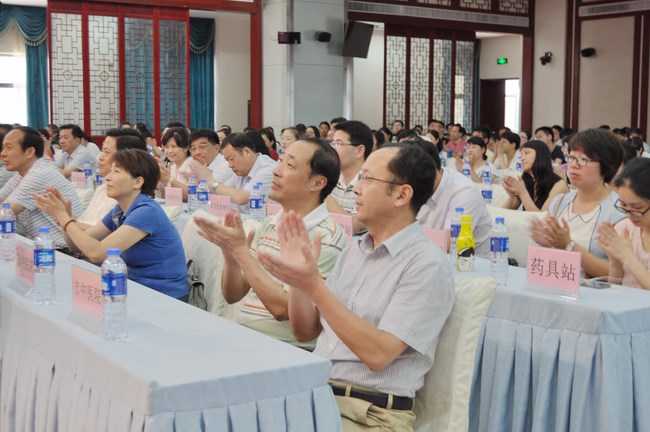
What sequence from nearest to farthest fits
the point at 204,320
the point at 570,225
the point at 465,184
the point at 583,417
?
the point at 204,320
the point at 583,417
the point at 570,225
the point at 465,184

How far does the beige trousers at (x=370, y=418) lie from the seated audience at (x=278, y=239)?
1.29 feet

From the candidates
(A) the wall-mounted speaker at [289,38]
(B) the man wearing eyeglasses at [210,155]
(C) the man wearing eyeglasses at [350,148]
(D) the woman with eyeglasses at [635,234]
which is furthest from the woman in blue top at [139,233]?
(A) the wall-mounted speaker at [289,38]

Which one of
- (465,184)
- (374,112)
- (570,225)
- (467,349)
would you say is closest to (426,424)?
(467,349)

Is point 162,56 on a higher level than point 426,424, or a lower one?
higher

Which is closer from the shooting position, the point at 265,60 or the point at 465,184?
the point at 465,184

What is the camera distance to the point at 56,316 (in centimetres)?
210

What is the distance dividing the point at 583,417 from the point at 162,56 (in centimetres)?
965

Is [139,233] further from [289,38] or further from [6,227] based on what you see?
[289,38]

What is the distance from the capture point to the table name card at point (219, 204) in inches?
165

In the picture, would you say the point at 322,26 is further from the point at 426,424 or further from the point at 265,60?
the point at 426,424

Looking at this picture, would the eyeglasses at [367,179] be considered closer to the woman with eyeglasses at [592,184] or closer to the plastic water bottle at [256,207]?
the woman with eyeglasses at [592,184]

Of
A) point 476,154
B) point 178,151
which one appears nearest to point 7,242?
point 178,151

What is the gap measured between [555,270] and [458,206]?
113 centimetres

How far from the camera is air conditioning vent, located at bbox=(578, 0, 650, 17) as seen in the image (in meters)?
13.4
